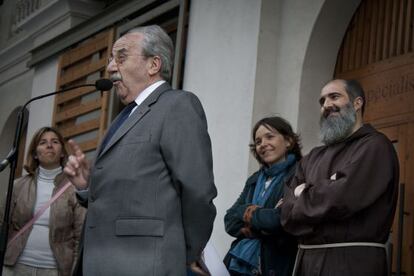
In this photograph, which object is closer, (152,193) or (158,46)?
(152,193)

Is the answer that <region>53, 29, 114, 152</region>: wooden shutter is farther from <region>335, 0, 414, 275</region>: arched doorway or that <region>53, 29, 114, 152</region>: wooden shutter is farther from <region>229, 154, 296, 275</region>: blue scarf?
<region>229, 154, 296, 275</region>: blue scarf

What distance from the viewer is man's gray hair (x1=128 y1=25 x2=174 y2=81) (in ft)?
12.6

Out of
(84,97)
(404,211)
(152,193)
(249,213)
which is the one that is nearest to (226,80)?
(404,211)

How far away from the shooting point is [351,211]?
4.29m

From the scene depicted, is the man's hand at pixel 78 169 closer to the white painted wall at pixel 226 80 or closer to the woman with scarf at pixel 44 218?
the woman with scarf at pixel 44 218

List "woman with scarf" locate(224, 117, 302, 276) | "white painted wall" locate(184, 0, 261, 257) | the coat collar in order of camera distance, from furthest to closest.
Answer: "white painted wall" locate(184, 0, 261, 257) → the coat collar → "woman with scarf" locate(224, 117, 302, 276)

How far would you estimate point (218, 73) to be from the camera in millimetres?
7113

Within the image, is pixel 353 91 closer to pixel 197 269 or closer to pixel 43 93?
pixel 197 269

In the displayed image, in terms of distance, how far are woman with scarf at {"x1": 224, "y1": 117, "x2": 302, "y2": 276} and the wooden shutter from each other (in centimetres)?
363

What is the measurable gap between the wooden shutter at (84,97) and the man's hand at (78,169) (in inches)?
192

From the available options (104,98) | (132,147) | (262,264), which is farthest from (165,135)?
(104,98)

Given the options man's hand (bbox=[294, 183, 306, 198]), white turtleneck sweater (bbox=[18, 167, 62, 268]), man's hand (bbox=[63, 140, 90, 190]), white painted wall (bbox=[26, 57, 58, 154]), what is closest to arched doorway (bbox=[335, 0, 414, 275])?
man's hand (bbox=[294, 183, 306, 198])

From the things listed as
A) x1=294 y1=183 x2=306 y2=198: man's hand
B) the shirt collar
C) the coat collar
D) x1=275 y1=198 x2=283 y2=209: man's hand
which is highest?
the shirt collar

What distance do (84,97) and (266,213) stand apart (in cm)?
491
